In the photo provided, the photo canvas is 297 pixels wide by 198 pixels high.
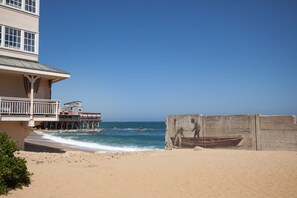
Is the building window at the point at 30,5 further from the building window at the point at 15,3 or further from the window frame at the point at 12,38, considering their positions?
the window frame at the point at 12,38

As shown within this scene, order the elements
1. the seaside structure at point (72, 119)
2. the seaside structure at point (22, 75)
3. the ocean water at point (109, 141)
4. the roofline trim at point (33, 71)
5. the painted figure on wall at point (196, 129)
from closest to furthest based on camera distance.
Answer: the roofline trim at point (33, 71) → the seaside structure at point (22, 75) → the painted figure on wall at point (196, 129) → the ocean water at point (109, 141) → the seaside structure at point (72, 119)

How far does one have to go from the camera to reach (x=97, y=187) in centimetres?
762

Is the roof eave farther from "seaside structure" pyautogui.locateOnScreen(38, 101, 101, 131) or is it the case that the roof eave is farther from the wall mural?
"seaside structure" pyautogui.locateOnScreen(38, 101, 101, 131)

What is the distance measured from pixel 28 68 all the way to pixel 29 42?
3.06 m

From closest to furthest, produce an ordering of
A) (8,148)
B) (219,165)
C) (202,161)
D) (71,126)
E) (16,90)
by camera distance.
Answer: (8,148) → (219,165) → (202,161) → (16,90) → (71,126)

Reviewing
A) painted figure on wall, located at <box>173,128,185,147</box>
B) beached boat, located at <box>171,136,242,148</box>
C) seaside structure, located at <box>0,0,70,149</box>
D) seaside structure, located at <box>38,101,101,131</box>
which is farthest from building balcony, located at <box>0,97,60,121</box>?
seaside structure, located at <box>38,101,101,131</box>

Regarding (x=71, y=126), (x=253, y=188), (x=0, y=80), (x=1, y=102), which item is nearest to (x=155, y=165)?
(x=253, y=188)

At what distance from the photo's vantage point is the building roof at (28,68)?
1368 centimetres

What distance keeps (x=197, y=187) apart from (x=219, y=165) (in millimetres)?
3343

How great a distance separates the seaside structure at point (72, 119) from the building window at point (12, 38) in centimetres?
4527

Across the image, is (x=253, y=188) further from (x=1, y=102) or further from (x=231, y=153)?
(x=1, y=102)

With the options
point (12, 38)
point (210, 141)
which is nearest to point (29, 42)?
point (12, 38)

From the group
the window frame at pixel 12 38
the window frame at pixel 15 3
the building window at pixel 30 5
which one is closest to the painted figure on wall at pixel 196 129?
the window frame at pixel 12 38

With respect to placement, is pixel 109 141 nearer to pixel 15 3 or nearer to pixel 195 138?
pixel 195 138
